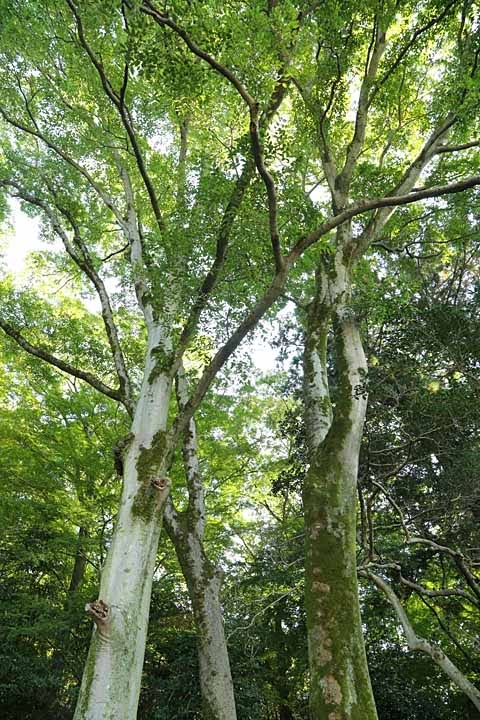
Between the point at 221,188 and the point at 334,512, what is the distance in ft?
11.0

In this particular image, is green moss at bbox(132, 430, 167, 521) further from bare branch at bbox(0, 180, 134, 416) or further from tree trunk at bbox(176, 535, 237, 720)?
tree trunk at bbox(176, 535, 237, 720)

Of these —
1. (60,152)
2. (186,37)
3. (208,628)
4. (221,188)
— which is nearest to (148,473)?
(208,628)

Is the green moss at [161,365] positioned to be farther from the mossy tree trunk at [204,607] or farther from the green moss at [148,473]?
the mossy tree trunk at [204,607]

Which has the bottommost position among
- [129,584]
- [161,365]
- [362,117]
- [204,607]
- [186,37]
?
[129,584]

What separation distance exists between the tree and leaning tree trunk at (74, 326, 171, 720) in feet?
0.04

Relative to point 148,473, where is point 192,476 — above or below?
above

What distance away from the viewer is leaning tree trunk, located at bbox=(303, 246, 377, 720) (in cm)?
343

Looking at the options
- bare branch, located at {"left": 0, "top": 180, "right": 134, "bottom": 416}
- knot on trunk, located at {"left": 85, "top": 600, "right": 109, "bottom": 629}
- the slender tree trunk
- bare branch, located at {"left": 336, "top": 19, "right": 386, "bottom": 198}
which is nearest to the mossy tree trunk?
bare branch, located at {"left": 0, "top": 180, "right": 134, "bottom": 416}

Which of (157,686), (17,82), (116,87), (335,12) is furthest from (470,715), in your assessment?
(17,82)

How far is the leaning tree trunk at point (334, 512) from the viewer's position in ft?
11.3

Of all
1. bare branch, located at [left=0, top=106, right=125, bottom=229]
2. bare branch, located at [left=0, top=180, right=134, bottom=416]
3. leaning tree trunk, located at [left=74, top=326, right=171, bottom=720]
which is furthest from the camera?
bare branch, located at [left=0, top=106, right=125, bottom=229]

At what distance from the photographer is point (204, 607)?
5426 millimetres

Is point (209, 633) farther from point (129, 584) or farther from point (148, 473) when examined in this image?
→ point (148, 473)

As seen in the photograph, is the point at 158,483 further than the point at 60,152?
No
